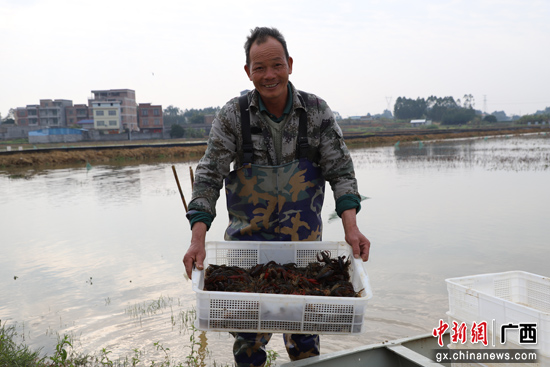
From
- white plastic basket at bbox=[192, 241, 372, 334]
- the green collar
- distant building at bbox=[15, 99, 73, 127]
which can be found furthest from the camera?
distant building at bbox=[15, 99, 73, 127]

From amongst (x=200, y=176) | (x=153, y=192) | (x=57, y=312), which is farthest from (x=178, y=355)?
(x=153, y=192)

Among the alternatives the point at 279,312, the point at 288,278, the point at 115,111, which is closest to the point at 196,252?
the point at 288,278

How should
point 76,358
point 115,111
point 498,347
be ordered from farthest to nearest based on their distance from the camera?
1. point 115,111
2. point 76,358
3. point 498,347

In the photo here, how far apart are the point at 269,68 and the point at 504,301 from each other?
1688 millimetres

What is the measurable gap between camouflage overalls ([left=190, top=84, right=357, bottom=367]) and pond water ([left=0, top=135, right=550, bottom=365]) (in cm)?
158

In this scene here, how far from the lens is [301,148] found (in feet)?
9.01

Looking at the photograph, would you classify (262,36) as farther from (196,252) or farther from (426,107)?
(426,107)

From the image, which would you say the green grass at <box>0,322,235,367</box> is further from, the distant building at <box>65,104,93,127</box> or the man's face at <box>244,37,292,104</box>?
the distant building at <box>65,104,93,127</box>

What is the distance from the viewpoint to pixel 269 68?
104 inches

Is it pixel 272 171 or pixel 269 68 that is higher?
pixel 269 68

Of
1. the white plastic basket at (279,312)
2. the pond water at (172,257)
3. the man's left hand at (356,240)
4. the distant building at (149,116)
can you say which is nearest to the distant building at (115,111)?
the distant building at (149,116)

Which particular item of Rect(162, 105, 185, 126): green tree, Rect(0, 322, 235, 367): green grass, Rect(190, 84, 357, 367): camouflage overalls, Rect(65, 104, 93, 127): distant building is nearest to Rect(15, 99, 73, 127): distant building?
Rect(65, 104, 93, 127): distant building

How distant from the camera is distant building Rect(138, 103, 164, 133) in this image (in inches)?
3250

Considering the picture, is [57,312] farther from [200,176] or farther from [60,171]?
[60,171]
